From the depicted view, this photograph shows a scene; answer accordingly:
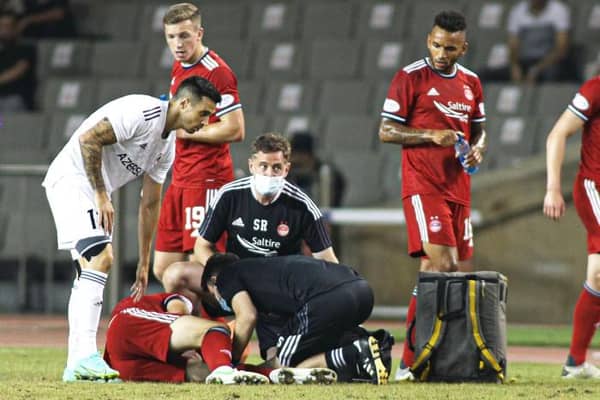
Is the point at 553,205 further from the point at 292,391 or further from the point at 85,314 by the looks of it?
the point at 85,314

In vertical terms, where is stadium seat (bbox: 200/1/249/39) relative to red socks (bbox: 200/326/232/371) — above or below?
above

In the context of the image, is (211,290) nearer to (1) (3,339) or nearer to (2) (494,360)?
(2) (494,360)

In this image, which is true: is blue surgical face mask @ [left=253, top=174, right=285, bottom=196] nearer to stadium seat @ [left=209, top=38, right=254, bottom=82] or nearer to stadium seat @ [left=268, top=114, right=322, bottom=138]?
stadium seat @ [left=268, top=114, right=322, bottom=138]

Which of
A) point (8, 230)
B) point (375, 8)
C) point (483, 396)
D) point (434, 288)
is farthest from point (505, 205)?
point (483, 396)

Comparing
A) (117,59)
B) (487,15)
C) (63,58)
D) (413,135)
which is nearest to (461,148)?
(413,135)

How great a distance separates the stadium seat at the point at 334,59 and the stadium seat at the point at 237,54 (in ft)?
2.48

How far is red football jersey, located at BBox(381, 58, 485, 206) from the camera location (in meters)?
8.65

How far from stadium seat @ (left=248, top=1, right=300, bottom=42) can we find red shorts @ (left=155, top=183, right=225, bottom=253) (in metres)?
7.94

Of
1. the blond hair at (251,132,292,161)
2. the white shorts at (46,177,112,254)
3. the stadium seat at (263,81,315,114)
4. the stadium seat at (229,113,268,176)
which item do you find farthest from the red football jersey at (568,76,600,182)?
the stadium seat at (263,81,315,114)

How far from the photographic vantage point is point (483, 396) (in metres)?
7.05

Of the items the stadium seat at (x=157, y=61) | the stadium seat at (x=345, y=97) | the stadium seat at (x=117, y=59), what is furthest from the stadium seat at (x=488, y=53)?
→ the stadium seat at (x=117, y=59)

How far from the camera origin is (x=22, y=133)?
53.6 feet

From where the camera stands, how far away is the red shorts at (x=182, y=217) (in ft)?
29.9

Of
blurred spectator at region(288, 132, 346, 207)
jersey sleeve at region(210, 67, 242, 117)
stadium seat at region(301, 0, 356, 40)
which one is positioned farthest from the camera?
stadium seat at region(301, 0, 356, 40)
